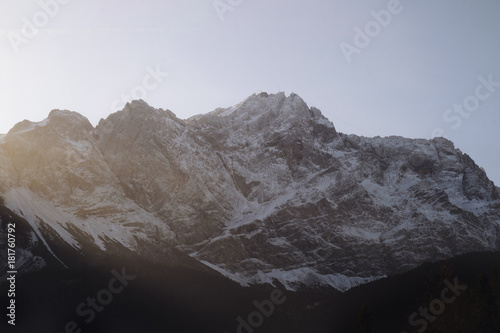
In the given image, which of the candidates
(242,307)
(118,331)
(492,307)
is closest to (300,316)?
(242,307)

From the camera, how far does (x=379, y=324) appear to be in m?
146
